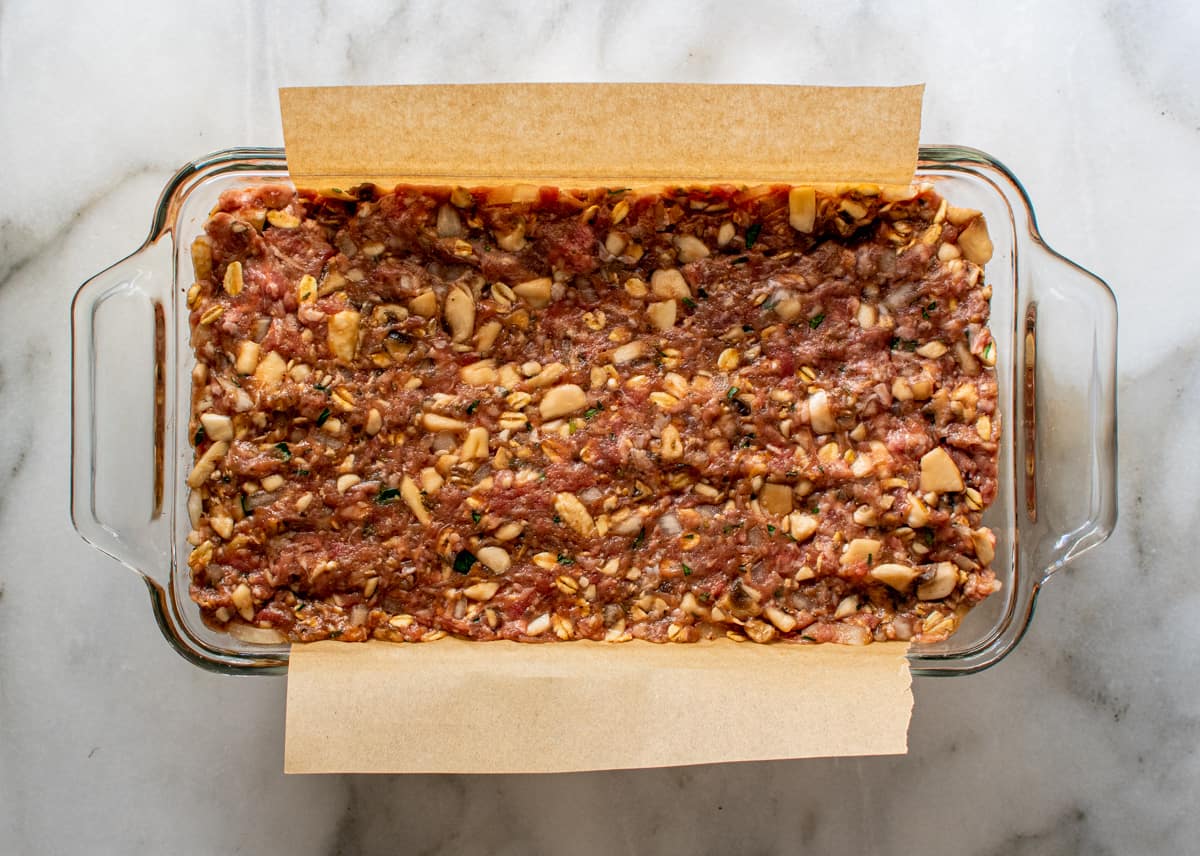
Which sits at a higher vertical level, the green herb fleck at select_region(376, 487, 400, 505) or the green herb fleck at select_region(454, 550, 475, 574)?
the green herb fleck at select_region(376, 487, 400, 505)

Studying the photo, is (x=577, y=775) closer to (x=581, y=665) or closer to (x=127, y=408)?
(x=581, y=665)

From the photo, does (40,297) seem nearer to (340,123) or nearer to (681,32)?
(340,123)

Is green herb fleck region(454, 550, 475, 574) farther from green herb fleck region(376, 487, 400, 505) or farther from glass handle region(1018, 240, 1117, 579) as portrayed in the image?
glass handle region(1018, 240, 1117, 579)

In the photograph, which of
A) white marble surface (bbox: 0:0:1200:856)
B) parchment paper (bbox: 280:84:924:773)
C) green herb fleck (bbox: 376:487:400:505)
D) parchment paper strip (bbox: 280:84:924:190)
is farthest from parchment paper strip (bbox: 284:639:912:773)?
parchment paper strip (bbox: 280:84:924:190)

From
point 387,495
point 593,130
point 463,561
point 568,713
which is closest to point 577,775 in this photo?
point 568,713

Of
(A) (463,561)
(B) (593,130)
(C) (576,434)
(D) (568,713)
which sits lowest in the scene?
(D) (568,713)

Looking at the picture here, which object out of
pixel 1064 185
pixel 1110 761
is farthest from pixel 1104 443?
pixel 1110 761
